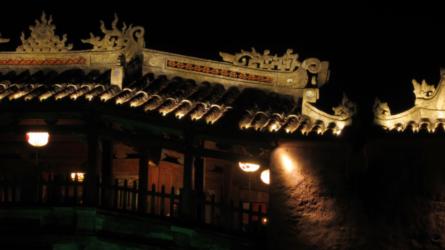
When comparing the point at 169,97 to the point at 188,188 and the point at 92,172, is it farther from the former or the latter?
the point at 92,172

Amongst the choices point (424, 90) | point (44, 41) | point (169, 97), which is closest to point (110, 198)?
point (169, 97)

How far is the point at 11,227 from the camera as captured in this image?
61.9 ft

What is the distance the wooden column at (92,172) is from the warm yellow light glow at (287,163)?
172 inches

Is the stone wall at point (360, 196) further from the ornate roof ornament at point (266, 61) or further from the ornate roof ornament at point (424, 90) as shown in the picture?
the ornate roof ornament at point (266, 61)

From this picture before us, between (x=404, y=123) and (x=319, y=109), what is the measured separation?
7.60ft

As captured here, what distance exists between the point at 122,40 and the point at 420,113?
313 inches

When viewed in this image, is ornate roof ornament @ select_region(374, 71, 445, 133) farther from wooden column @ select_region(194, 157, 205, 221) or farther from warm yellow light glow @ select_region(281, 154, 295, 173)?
wooden column @ select_region(194, 157, 205, 221)

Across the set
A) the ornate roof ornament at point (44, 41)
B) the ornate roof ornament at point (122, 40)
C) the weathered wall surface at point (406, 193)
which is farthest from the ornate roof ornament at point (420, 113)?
the ornate roof ornament at point (44, 41)

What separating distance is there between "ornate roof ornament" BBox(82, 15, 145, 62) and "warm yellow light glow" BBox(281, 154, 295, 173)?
4.92 m

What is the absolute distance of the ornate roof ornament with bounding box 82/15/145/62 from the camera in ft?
69.9

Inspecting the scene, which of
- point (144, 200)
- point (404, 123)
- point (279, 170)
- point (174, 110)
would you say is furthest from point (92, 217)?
point (404, 123)

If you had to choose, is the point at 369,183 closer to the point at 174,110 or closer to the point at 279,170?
the point at 279,170

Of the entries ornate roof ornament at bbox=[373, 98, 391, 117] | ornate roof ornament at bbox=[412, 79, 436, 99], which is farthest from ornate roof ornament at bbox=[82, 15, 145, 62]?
ornate roof ornament at bbox=[412, 79, 436, 99]

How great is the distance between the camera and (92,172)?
18.5m
